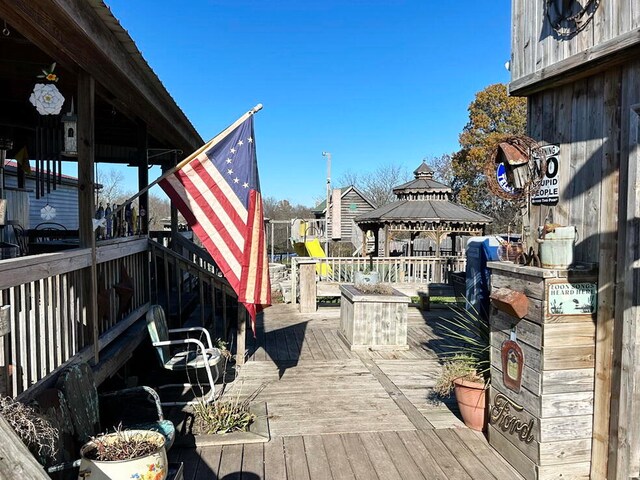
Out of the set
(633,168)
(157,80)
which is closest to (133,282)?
(157,80)

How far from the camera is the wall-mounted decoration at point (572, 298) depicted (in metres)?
3.16

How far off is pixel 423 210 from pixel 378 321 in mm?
8015

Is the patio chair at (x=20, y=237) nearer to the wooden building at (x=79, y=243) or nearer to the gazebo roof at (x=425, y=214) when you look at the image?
the wooden building at (x=79, y=243)

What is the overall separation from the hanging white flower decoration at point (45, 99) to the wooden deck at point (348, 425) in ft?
8.72

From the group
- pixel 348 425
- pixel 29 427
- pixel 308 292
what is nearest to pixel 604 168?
pixel 348 425

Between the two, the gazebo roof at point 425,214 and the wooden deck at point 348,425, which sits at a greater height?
the gazebo roof at point 425,214

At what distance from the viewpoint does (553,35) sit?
3.47 m

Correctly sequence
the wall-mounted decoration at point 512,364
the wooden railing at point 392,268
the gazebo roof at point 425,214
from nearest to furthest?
the wall-mounted decoration at point 512,364
the wooden railing at point 392,268
the gazebo roof at point 425,214

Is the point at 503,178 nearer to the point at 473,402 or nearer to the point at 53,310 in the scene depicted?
the point at 473,402

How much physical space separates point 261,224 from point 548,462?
10.2ft

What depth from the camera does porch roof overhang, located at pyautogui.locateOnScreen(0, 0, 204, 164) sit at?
9.87ft

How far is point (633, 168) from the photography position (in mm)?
2875

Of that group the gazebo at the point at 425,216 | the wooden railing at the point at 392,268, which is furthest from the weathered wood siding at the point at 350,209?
the wooden railing at the point at 392,268

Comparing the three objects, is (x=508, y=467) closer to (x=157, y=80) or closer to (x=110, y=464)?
(x=110, y=464)
